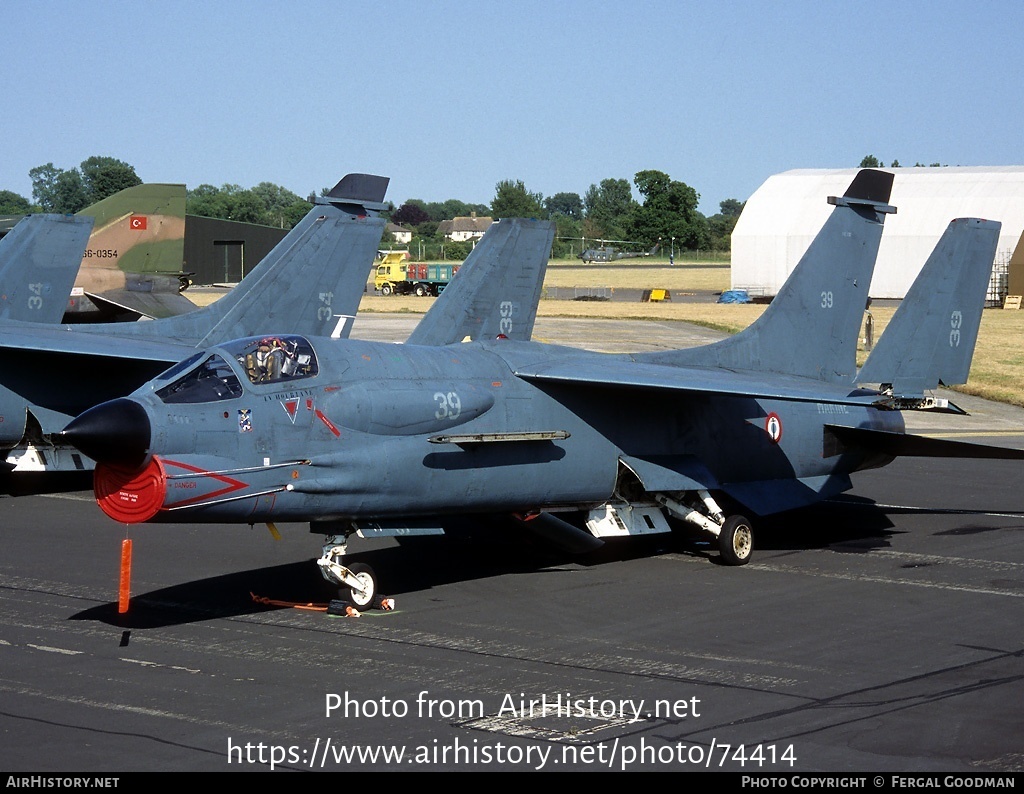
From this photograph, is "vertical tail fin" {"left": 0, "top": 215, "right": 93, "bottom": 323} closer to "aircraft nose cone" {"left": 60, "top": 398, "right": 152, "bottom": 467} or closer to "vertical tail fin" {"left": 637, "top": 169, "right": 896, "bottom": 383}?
"vertical tail fin" {"left": 637, "top": 169, "right": 896, "bottom": 383}

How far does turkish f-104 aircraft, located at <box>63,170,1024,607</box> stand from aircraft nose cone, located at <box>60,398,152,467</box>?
19 mm

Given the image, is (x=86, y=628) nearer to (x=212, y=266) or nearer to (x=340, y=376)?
(x=340, y=376)

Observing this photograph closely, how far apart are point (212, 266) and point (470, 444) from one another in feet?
169

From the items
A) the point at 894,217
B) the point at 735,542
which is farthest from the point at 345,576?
the point at 894,217

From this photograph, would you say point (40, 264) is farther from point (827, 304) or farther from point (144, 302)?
point (827, 304)

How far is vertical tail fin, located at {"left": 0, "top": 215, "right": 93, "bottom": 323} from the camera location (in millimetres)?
22141

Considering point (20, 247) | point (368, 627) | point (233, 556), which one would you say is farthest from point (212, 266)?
point (368, 627)

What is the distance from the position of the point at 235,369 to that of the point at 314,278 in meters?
9.29

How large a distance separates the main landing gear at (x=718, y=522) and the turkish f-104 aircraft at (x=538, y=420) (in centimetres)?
3

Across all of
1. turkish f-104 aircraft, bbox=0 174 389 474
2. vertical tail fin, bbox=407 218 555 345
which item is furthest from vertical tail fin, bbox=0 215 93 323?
vertical tail fin, bbox=407 218 555 345

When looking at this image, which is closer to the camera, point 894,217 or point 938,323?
point 938,323

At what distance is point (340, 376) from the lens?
1257 centimetres

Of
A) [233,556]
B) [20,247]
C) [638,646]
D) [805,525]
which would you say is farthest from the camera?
[20,247]

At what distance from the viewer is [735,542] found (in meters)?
15.2
